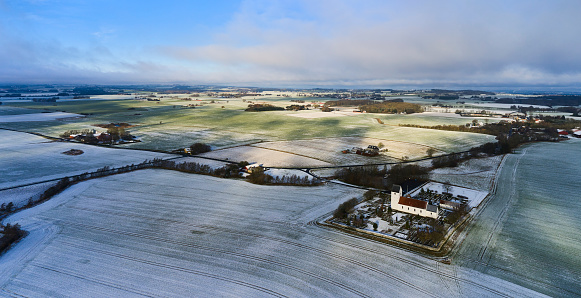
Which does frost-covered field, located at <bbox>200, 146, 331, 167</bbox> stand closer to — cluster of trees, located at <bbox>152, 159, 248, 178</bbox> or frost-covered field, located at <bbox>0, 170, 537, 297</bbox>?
cluster of trees, located at <bbox>152, 159, 248, 178</bbox>

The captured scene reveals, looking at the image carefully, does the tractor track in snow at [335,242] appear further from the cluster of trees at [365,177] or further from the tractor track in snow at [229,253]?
the cluster of trees at [365,177]

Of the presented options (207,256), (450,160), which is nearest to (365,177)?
(450,160)

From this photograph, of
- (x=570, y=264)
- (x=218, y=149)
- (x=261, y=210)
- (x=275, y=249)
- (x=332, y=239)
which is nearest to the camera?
(x=570, y=264)

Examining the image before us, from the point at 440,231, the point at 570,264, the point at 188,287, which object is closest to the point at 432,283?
the point at 440,231

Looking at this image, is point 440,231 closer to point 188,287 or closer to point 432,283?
point 432,283

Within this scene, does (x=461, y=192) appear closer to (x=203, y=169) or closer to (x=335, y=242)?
(x=335, y=242)

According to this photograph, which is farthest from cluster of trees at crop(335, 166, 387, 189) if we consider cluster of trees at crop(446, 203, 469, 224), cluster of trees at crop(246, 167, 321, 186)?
cluster of trees at crop(446, 203, 469, 224)
